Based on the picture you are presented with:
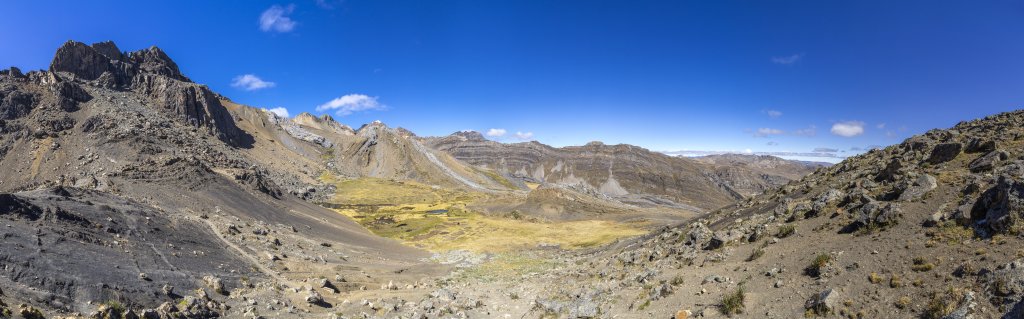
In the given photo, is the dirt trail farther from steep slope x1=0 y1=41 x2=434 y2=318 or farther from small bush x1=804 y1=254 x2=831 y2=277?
small bush x1=804 y1=254 x2=831 y2=277

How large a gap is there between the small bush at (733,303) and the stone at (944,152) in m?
15.8

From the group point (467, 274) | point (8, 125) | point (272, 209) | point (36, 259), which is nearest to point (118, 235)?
point (36, 259)

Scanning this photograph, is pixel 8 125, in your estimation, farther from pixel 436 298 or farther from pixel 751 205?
pixel 751 205

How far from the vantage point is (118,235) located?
26797 millimetres

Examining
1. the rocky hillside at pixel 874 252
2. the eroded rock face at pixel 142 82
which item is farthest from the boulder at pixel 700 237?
the eroded rock face at pixel 142 82

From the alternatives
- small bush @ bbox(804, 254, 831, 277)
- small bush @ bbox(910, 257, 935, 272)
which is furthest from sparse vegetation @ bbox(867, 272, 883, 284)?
small bush @ bbox(804, 254, 831, 277)

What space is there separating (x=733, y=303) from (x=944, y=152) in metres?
17.4

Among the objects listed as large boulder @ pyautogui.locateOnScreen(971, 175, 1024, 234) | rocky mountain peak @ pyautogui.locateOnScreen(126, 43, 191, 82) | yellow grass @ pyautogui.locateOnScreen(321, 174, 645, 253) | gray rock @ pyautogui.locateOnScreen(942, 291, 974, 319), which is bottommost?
yellow grass @ pyautogui.locateOnScreen(321, 174, 645, 253)

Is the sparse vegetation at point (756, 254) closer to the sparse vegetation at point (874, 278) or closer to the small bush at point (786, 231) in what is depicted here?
the small bush at point (786, 231)

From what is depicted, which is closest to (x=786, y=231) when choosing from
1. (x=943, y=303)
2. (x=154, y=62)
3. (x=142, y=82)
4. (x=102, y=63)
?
(x=943, y=303)

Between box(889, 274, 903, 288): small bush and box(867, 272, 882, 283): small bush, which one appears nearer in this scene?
box(889, 274, 903, 288): small bush

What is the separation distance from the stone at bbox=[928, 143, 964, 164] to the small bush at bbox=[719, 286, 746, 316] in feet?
51.9

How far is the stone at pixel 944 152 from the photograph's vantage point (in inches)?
914

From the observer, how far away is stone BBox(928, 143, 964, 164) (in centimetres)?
2322
